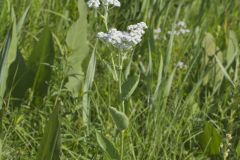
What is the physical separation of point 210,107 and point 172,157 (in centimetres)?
39

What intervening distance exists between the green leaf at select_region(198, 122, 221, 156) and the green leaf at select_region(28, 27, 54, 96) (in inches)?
23.1

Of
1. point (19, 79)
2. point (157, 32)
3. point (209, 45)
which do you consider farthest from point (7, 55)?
point (209, 45)

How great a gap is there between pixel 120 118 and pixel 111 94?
50 cm

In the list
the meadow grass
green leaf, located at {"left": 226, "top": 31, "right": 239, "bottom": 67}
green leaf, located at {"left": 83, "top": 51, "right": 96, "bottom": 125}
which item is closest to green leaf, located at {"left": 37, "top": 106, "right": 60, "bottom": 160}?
the meadow grass

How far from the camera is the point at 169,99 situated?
2238mm

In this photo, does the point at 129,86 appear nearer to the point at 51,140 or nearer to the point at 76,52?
the point at 51,140

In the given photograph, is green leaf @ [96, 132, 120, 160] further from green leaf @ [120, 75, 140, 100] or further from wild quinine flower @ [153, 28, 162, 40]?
wild quinine flower @ [153, 28, 162, 40]

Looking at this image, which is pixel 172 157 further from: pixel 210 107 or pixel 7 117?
pixel 7 117

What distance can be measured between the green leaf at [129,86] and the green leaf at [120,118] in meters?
0.08

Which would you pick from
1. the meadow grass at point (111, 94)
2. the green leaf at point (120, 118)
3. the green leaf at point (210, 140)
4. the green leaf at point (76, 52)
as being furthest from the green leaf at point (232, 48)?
the green leaf at point (120, 118)

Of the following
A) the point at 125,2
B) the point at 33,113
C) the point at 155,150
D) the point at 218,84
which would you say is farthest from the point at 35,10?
the point at 155,150

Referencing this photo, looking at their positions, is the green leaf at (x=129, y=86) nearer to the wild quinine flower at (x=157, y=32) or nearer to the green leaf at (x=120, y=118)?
the green leaf at (x=120, y=118)

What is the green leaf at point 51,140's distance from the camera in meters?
1.61

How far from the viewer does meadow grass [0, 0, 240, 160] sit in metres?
1.86
